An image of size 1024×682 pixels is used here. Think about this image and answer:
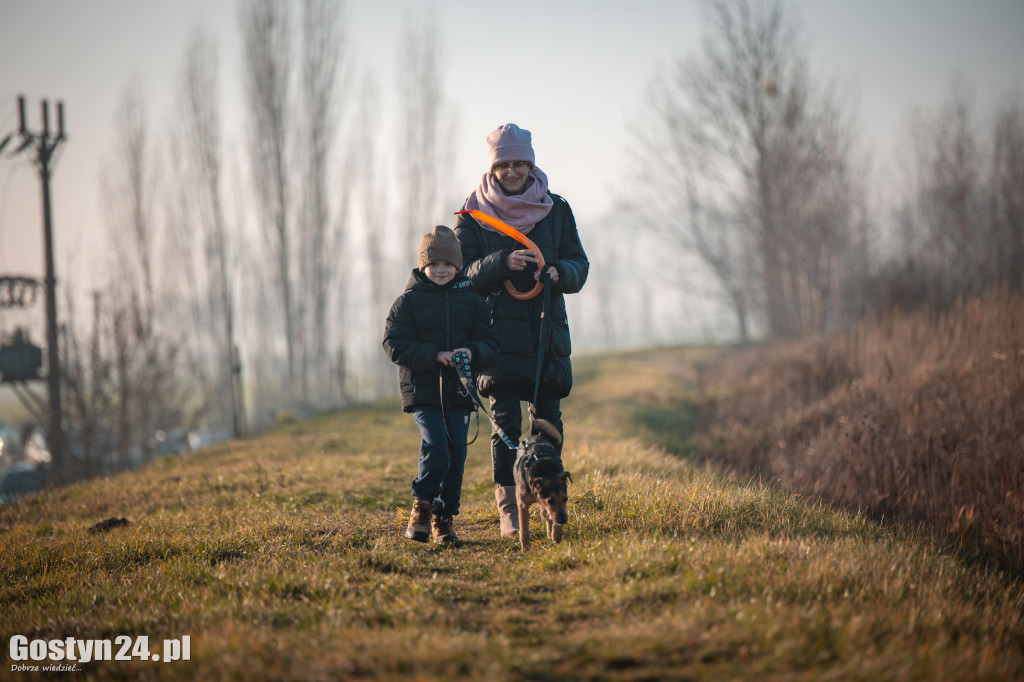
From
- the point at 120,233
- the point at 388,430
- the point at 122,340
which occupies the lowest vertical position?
the point at 388,430

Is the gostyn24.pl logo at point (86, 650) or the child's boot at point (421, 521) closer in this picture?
the gostyn24.pl logo at point (86, 650)

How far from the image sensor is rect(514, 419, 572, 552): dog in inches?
152

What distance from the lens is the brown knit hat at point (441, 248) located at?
4496mm

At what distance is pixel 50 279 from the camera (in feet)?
51.4

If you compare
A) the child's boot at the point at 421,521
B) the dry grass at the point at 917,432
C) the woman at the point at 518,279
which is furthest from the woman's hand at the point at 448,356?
the dry grass at the point at 917,432

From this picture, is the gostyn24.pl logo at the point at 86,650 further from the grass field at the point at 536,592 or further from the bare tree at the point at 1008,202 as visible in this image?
the bare tree at the point at 1008,202

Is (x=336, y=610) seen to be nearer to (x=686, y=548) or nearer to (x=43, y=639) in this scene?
(x=43, y=639)

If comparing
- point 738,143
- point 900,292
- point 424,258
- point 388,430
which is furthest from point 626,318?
point 424,258

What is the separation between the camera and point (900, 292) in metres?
18.9

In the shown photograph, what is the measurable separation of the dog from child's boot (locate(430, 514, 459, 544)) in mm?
606

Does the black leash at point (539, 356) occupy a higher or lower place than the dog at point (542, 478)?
higher

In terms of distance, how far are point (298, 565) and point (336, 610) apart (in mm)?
875

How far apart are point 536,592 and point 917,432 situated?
603 cm

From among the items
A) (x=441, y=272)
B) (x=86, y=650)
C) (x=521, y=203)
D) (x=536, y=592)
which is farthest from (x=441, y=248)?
(x=86, y=650)
